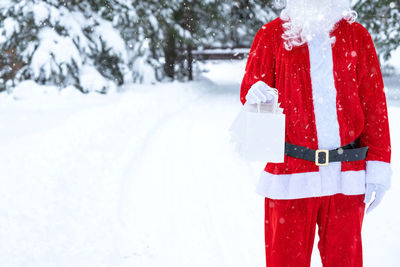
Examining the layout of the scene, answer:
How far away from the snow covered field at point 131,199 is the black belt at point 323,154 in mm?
1381

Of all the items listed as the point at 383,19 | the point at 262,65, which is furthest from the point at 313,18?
the point at 383,19

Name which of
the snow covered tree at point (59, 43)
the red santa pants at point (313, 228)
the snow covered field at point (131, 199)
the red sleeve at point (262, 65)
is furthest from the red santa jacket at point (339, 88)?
the snow covered tree at point (59, 43)

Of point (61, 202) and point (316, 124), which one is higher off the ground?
point (316, 124)

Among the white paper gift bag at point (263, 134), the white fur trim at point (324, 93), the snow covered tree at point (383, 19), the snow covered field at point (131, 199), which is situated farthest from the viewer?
the snow covered tree at point (383, 19)

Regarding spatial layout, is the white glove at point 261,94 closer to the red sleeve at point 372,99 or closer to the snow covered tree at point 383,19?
the red sleeve at point 372,99

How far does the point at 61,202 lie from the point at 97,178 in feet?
2.70

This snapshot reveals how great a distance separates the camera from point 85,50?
1067 centimetres

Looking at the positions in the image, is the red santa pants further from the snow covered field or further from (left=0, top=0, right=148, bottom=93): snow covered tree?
(left=0, top=0, right=148, bottom=93): snow covered tree

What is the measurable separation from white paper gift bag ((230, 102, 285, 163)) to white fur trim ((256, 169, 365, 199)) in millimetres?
248

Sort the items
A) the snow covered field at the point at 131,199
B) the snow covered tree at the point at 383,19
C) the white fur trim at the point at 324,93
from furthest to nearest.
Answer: the snow covered tree at the point at 383,19
the snow covered field at the point at 131,199
the white fur trim at the point at 324,93

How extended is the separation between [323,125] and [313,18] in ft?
1.61

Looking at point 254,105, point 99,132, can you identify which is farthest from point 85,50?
point 254,105

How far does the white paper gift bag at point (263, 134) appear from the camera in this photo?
164cm

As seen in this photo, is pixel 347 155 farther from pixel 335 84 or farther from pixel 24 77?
pixel 24 77
